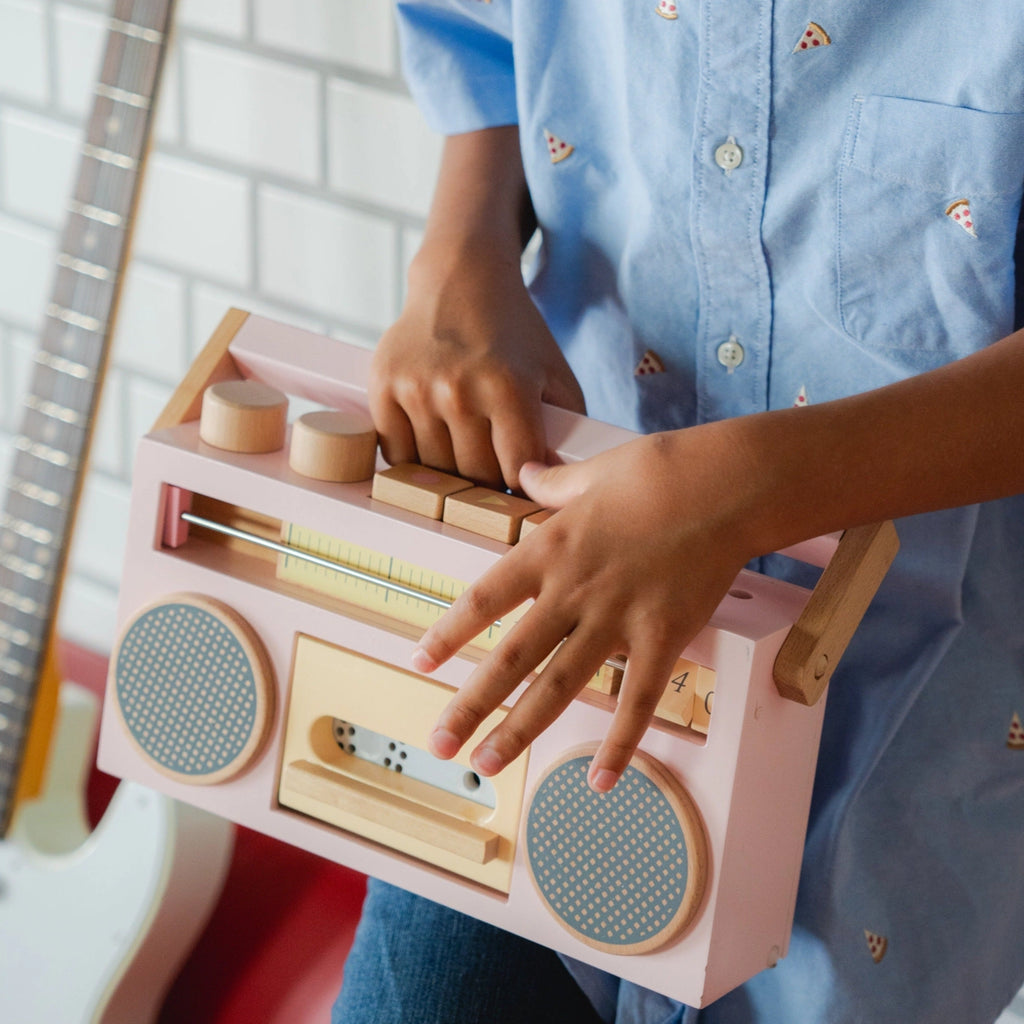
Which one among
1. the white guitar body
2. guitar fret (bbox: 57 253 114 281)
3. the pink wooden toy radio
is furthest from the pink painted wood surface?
guitar fret (bbox: 57 253 114 281)

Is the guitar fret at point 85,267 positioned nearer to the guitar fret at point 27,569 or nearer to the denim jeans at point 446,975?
the guitar fret at point 27,569

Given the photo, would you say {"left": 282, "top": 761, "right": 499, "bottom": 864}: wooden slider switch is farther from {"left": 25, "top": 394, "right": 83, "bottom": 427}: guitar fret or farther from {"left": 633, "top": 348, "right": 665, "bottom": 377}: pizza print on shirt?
{"left": 25, "top": 394, "right": 83, "bottom": 427}: guitar fret

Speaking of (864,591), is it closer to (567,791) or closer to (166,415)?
(567,791)

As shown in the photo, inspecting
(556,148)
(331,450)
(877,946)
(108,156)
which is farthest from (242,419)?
(108,156)

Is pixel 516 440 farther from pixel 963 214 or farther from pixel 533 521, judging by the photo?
pixel 963 214

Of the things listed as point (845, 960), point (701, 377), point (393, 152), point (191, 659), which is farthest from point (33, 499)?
point (845, 960)

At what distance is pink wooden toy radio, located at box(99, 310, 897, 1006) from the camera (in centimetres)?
54

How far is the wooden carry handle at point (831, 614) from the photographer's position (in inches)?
20.4

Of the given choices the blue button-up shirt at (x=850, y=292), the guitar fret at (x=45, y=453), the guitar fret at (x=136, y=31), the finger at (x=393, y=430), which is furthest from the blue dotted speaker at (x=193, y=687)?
the guitar fret at (x=136, y=31)

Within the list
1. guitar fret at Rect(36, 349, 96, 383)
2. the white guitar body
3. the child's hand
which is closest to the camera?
the child's hand

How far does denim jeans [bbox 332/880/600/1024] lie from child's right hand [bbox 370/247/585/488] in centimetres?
27

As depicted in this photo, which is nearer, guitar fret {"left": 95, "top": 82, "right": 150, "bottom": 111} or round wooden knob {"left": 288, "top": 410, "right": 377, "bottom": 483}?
round wooden knob {"left": 288, "top": 410, "right": 377, "bottom": 483}

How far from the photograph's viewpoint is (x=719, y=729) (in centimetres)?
53

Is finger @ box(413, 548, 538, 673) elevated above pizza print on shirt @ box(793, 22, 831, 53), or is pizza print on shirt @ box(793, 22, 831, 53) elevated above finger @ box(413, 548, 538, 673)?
pizza print on shirt @ box(793, 22, 831, 53)
